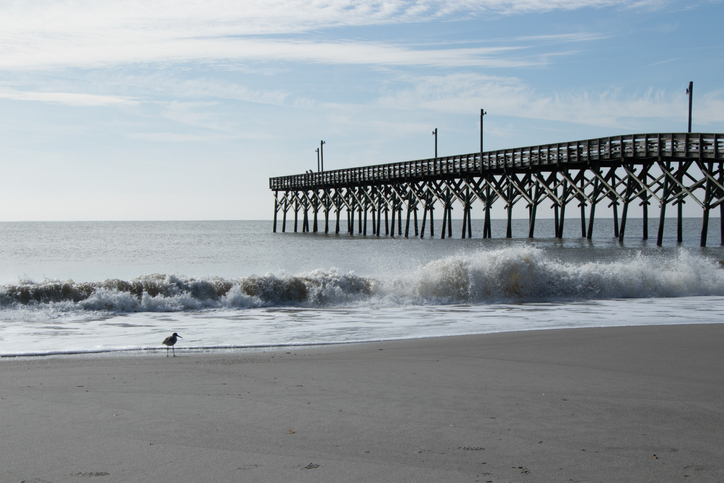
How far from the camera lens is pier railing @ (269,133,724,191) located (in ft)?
69.5

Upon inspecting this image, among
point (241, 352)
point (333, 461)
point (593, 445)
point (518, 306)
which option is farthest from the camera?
point (518, 306)

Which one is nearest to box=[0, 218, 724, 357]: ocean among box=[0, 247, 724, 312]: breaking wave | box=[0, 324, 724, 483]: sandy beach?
box=[0, 247, 724, 312]: breaking wave

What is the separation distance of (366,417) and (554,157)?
2469 centimetres

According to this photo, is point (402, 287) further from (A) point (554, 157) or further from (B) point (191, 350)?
(A) point (554, 157)

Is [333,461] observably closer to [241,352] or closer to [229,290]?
[241,352]

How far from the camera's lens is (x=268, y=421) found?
3.51 meters

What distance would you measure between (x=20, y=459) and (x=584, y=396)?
11.3ft

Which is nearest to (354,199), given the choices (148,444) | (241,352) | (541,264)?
(541,264)

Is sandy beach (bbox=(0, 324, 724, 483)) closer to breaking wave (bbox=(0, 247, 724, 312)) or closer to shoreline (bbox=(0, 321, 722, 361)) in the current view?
shoreline (bbox=(0, 321, 722, 361))

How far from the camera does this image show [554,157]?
2625 cm

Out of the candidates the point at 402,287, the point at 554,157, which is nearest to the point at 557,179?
the point at 554,157

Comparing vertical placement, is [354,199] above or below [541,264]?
Answer: above

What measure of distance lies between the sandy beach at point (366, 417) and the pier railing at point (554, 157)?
1823cm

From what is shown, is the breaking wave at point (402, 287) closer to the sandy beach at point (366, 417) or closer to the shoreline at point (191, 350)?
the shoreline at point (191, 350)
